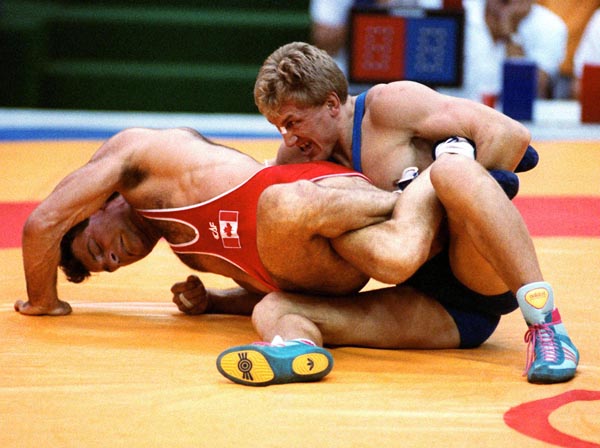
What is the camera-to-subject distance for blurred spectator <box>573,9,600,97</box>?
29.4 feet

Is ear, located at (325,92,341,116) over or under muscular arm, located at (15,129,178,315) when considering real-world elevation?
over

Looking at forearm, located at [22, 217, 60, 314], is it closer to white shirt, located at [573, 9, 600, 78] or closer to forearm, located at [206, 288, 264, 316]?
forearm, located at [206, 288, 264, 316]

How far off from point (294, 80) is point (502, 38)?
5.89 meters

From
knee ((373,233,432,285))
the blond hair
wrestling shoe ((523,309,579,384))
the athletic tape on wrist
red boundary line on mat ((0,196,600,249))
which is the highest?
the blond hair

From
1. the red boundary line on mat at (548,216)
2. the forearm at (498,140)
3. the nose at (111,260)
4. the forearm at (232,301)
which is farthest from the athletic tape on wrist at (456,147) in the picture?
the red boundary line on mat at (548,216)

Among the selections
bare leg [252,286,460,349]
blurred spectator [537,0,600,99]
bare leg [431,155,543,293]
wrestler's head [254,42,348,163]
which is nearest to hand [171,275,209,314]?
bare leg [252,286,460,349]

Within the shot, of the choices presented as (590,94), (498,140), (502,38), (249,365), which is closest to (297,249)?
(249,365)

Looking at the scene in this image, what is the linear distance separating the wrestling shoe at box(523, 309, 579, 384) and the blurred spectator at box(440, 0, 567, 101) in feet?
19.1

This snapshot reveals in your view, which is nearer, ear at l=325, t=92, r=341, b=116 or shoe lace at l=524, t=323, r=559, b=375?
shoe lace at l=524, t=323, r=559, b=375

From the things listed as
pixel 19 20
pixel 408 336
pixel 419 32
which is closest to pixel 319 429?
pixel 408 336

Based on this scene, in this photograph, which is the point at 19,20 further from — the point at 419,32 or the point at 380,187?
the point at 380,187

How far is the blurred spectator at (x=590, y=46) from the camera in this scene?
353 inches

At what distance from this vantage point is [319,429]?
7.91 feet

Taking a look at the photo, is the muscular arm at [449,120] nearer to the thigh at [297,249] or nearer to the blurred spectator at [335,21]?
the thigh at [297,249]
